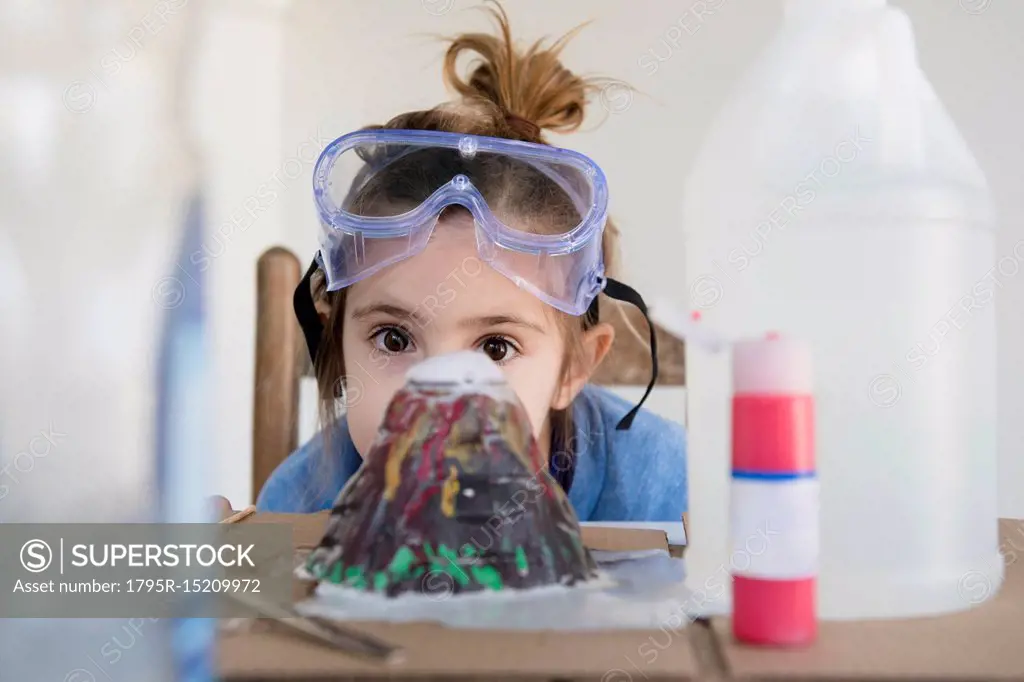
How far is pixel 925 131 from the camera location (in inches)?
23.3

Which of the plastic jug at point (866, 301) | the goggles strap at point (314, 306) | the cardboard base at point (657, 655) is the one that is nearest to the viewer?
the cardboard base at point (657, 655)

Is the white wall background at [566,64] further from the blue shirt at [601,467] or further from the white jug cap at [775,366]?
the white jug cap at [775,366]

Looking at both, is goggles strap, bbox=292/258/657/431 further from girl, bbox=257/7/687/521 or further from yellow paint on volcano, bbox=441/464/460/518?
yellow paint on volcano, bbox=441/464/460/518

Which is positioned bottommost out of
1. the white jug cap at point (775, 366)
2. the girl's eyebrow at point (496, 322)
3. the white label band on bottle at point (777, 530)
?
the white label band on bottle at point (777, 530)

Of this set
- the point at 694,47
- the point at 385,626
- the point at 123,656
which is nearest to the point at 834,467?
the point at 385,626

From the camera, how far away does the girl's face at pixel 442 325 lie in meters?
0.85

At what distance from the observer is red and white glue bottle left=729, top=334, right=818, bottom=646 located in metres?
0.47

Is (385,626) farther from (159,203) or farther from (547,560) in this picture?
(159,203)

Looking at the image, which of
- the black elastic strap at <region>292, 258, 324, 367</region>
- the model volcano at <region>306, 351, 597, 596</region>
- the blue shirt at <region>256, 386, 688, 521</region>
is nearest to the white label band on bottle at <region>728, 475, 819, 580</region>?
the model volcano at <region>306, 351, 597, 596</region>

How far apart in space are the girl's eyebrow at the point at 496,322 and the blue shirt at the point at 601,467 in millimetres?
388

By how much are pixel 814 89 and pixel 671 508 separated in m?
0.81

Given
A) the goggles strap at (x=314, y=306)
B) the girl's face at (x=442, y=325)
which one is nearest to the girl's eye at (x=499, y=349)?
the girl's face at (x=442, y=325)

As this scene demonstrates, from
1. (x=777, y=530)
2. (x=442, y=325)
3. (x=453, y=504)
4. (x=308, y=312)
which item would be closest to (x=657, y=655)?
(x=777, y=530)

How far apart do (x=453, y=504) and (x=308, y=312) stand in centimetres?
46
